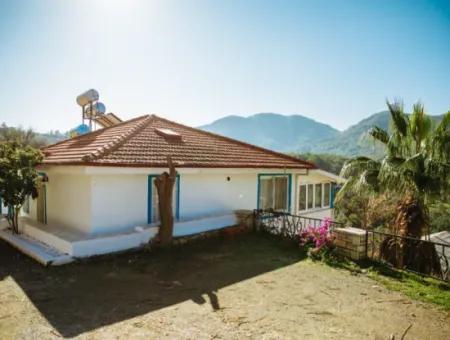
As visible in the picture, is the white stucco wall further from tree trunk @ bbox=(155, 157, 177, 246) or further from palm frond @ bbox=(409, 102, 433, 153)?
palm frond @ bbox=(409, 102, 433, 153)

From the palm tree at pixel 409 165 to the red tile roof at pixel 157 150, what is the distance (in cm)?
487

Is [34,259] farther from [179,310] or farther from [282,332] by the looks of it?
[282,332]

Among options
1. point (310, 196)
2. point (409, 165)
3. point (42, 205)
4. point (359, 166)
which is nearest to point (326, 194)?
point (310, 196)

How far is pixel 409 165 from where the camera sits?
8258mm

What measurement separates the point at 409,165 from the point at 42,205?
41.6 ft

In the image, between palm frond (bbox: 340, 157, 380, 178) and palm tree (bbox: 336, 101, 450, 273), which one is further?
palm frond (bbox: 340, 157, 380, 178)

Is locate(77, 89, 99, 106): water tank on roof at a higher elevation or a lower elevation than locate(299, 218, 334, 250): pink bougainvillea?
higher

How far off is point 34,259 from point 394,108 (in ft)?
36.6

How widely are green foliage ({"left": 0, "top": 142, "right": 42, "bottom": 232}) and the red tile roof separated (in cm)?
71

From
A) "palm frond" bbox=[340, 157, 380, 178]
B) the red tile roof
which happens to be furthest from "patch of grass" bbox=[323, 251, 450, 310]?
the red tile roof

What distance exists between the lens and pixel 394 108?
939 centimetres

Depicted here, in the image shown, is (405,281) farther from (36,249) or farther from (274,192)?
(36,249)

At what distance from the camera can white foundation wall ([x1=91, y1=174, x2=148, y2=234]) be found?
9.61 metres

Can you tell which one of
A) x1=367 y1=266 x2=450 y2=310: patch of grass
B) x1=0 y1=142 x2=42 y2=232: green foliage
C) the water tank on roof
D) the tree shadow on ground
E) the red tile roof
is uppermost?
the water tank on roof
